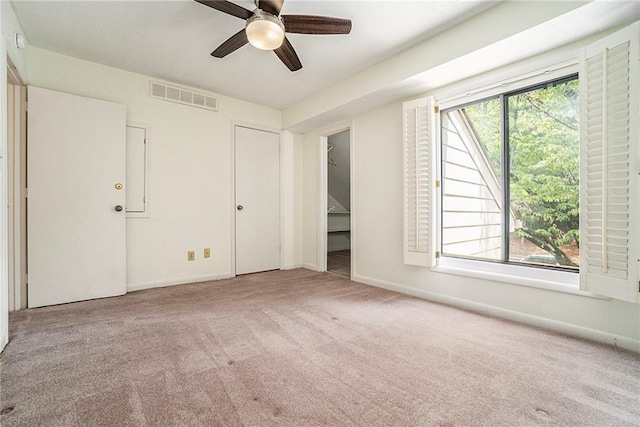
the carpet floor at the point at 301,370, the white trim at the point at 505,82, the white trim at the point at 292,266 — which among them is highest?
the white trim at the point at 505,82

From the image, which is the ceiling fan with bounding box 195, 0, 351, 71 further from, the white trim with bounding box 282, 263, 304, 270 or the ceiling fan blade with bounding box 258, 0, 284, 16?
the white trim with bounding box 282, 263, 304, 270

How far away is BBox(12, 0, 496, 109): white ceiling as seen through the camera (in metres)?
2.13

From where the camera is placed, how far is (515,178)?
251cm

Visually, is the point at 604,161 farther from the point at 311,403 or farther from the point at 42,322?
the point at 42,322

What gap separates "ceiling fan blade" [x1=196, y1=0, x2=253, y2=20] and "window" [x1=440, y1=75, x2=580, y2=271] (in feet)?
7.17

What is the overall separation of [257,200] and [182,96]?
165cm

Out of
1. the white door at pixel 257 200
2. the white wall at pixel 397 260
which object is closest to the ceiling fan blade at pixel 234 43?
the white door at pixel 257 200

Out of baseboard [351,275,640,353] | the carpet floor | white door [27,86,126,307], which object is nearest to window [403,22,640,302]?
baseboard [351,275,640,353]

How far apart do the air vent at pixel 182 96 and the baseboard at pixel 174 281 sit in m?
2.21

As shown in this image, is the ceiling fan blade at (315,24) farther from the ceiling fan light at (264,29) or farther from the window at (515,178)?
the window at (515,178)

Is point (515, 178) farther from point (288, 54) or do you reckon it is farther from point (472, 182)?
point (288, 54)

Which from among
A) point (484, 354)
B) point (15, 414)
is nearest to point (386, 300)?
point (484, 354)

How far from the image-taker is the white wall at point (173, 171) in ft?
9.75

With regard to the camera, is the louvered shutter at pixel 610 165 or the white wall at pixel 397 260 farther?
the white wall at pixel 397 260
